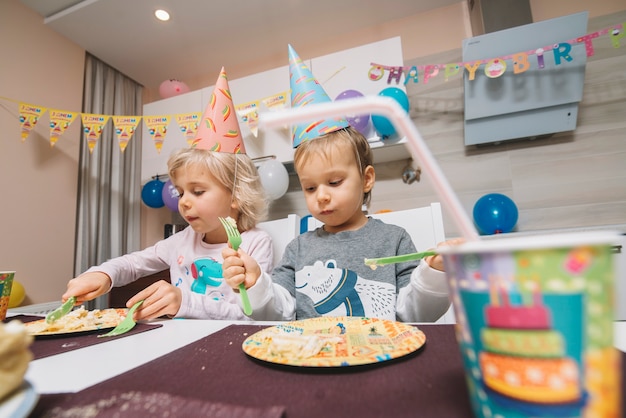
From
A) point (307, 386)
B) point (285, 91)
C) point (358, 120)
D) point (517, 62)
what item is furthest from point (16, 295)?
point (517, 62)

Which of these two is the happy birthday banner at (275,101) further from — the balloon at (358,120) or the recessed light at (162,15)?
the recessed light at (162,15)

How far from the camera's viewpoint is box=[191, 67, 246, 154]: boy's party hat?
110 cm

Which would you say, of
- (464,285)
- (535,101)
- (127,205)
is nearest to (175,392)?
(464,285)

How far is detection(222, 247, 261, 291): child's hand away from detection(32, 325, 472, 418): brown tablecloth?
0.20 metres

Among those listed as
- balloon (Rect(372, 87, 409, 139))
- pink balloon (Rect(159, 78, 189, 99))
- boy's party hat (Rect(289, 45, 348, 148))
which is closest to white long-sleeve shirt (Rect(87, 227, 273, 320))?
boy's party hat (Rect(289, 45, 348, 148))

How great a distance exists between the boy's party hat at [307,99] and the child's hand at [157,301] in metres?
0.54

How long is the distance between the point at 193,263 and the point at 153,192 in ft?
5.07

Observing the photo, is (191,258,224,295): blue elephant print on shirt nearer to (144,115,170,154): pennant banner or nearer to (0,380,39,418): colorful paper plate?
(0,380,39,418): colorful paper plate

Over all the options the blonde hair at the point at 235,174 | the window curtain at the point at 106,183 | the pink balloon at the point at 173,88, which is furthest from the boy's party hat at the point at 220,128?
the window curtain at the point at 106,183

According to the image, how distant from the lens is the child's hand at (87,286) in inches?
30.4

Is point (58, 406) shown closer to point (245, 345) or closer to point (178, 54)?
point (245, 345)

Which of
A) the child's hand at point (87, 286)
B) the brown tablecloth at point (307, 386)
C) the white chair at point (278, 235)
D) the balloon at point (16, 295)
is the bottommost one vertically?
the balloon at point (16, 295)

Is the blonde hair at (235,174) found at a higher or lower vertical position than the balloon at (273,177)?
lower

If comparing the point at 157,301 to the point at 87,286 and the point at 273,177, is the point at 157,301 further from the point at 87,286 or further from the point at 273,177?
the point at 273,177
